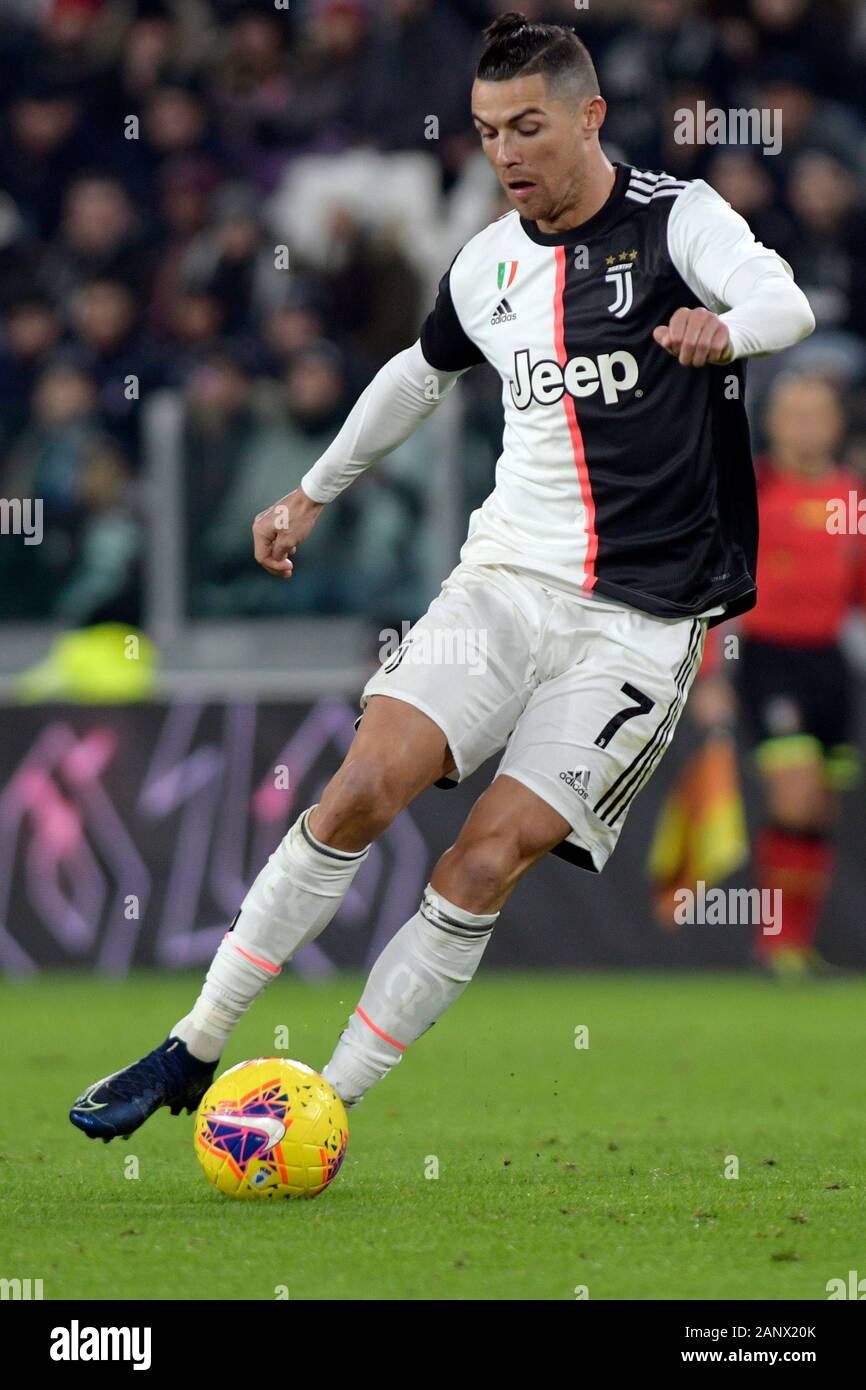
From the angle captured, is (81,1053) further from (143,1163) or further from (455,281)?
(455,281)

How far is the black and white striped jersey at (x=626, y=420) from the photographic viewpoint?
5.02m

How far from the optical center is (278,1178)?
4656mm

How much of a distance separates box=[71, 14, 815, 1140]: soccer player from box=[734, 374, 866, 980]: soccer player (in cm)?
484

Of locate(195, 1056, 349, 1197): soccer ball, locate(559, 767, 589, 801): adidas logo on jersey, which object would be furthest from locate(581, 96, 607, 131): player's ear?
locate(195, 1056, 349, 1197): soccer ball

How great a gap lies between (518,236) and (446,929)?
165 cm

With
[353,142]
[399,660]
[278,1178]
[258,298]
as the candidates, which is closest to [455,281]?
[399,660]

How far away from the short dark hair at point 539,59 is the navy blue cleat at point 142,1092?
2.26 m

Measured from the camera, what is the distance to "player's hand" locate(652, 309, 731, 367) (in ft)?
14.3

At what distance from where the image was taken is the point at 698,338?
4367 mm

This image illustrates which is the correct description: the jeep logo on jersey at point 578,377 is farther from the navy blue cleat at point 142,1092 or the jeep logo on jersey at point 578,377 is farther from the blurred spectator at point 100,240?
the blurred spectator at point 100,240

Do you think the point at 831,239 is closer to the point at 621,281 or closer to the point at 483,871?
the point at 621,281

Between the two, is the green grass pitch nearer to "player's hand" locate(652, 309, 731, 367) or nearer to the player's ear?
"player's hand" locate(652, 309, 731, 367)

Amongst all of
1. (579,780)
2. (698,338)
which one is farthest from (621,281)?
(579,780)

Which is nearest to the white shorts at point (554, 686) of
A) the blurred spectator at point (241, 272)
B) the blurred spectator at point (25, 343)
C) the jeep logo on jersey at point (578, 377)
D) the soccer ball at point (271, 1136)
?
the jeep logo on jersey at point (578, 377)
